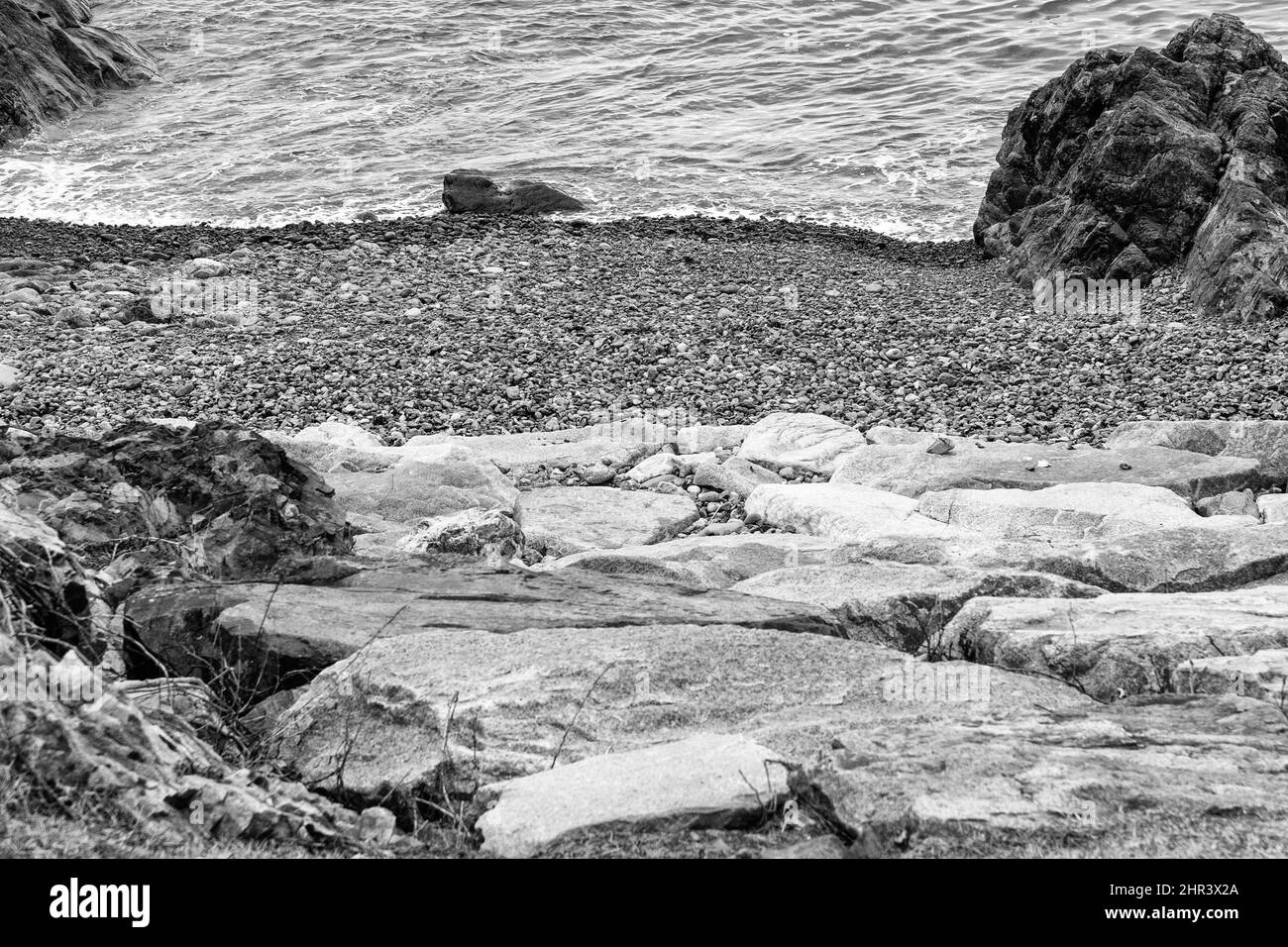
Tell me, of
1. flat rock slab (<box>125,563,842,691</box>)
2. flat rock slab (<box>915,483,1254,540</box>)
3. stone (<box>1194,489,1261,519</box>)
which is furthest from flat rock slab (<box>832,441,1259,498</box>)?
flat rock slab (<box>125,563,842,691</box>)

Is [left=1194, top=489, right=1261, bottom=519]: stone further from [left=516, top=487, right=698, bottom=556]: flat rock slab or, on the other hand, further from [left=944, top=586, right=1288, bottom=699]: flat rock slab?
[left=516, top=487, right=698, bottom=556]: flat rock slab

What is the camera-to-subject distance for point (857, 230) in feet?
67.9

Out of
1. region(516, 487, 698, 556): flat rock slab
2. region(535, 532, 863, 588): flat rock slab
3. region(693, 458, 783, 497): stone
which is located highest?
region(535, 532, 863, 588): flat rock slab

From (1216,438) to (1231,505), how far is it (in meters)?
1.97

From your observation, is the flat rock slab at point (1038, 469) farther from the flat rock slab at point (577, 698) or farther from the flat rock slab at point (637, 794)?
the flat rock slab at point (637, 794)

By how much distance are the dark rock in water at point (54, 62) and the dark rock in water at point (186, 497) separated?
24.7 metres

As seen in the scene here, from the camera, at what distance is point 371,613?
6168mm

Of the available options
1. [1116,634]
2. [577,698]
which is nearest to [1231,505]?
[1116,634]

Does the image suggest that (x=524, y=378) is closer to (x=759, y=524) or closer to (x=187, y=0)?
(x=759, y=524)

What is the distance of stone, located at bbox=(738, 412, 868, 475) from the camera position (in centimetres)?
1142

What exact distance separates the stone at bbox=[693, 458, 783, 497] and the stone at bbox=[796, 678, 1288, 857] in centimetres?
585

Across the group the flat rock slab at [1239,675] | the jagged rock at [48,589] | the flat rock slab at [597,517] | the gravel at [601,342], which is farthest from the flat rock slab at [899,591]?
the gravel at [601,342]

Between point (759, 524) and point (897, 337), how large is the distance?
645cm

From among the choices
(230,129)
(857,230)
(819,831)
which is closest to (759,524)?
(819,831)
